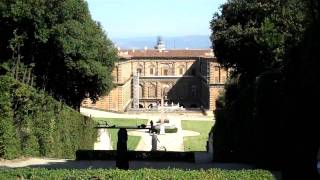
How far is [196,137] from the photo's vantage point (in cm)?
4659

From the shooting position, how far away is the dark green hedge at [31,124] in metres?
19.5

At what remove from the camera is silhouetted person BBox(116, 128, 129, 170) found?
1405cm

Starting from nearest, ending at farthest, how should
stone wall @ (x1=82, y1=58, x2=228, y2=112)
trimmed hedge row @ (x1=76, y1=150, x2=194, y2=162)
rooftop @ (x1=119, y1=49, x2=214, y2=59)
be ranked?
trimmed hedge row @ (x1=76, y1=150, x2=194, y2=162) < stone wall @ (x1=82, y1=58, x2=228, y2=112) < rooftop @ (x1=119, y1=49, x2=214, y2=59)

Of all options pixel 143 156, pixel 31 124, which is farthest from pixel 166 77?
pixel 143 156

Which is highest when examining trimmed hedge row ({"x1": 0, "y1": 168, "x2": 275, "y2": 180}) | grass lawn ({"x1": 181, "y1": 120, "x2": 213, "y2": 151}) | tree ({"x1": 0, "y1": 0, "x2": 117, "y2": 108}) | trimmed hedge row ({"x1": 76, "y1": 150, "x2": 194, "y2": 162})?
tree ({"x1": 0, "y1": 0, "x2": 117, "y2": 108})

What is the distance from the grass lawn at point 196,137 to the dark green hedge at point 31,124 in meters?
14.4

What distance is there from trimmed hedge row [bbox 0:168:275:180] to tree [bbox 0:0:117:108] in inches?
676

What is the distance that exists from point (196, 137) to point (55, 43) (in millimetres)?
19650

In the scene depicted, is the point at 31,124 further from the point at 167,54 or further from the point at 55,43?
the point at 167,54

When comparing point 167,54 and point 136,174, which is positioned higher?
point 167,54

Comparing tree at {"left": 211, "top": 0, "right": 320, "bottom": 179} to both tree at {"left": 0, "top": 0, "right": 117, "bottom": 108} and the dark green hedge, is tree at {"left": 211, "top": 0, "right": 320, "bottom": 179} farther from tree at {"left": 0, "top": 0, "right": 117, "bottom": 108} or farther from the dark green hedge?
tree at {"left": 0, "top": 0, "right": 117, "bottom": 108}

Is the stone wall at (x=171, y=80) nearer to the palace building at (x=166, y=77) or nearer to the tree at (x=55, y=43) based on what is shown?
the palace building at (x=166, y=77)

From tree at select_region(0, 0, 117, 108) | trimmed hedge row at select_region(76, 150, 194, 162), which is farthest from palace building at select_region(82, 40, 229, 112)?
trimmed hedge row at select_region(76, 150, 194, 162)

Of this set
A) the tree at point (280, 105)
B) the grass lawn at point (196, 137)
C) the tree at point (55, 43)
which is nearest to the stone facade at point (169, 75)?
the grass lawn at point (196, 137)
